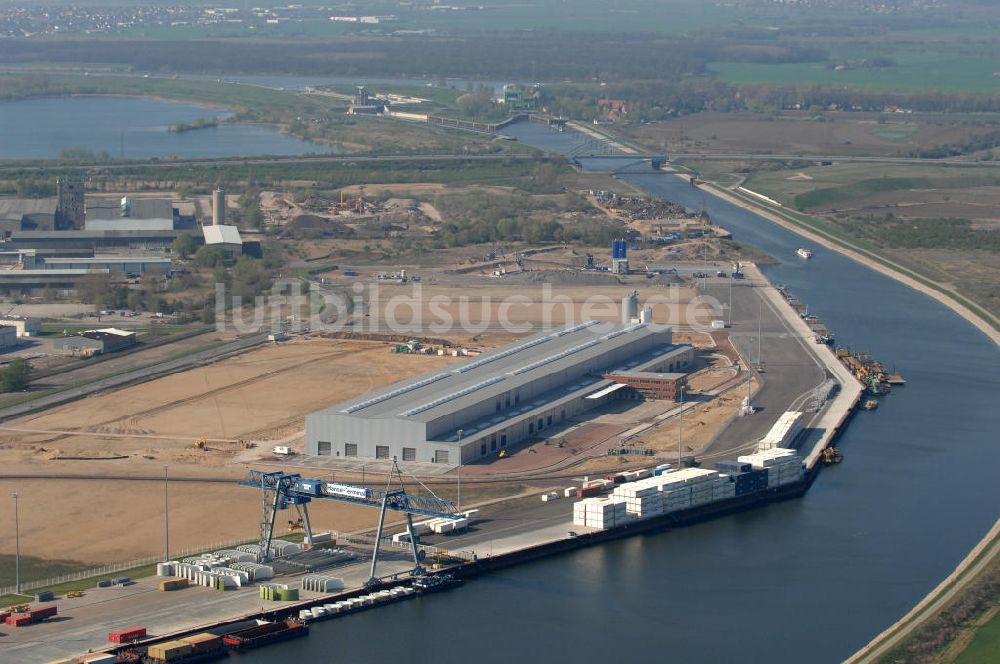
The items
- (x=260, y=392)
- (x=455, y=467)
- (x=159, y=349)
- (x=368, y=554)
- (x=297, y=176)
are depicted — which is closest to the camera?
(x=368, y=554)

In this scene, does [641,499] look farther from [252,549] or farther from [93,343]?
[93,343]

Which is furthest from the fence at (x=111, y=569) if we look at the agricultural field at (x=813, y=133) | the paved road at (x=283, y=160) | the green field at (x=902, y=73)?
the green field at (x=902, y=73)

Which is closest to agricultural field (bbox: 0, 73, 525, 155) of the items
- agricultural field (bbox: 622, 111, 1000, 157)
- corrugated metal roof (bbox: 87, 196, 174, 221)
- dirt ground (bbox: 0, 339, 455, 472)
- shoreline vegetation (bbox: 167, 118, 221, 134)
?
shoreline vegetation (bbox: 167, 118, 221, 134)

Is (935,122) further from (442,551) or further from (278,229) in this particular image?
(442,551)

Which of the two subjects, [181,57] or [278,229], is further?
[181,57]

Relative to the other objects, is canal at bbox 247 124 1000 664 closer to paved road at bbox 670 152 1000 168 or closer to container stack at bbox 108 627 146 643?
container stack at bbox 108 627 146 643

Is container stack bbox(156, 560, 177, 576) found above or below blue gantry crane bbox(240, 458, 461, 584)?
below

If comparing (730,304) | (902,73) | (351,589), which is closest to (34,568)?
(351,589)

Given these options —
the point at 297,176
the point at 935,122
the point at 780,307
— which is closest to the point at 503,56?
the point at 935,122

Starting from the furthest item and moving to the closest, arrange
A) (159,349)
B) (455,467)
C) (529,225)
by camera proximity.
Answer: (529,225) < (159,349) < (455,467)
